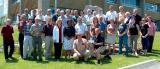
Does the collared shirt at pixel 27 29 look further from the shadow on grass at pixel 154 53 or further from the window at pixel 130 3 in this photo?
the window at pixel 130 3

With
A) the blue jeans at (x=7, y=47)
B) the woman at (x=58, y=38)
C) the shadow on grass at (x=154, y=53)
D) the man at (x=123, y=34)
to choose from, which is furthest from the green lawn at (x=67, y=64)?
the shadow on grass at (x=154, y=53)

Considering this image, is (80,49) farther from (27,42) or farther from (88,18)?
(88,18)

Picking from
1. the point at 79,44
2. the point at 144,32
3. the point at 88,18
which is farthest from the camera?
Answer: the point at 144,32

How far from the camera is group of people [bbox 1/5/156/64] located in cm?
1989

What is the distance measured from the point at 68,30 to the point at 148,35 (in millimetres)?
4881

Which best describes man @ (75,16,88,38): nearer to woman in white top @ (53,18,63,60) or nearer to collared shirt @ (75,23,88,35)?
collared shirt @ (75,23,88,35)

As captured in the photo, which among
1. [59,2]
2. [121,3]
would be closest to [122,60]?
[59,2]

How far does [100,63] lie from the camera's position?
19.5 m

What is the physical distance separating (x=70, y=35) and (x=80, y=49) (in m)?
1.09

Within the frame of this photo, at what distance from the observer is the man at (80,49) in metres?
19.7

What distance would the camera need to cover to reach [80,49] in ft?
65.1

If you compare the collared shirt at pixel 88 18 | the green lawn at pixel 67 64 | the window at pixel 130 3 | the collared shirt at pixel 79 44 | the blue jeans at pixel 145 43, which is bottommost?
the green lawn at pixel 67 64

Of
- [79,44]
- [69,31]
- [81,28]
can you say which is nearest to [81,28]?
[81,28]

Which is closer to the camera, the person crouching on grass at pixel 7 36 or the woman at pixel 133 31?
the person crouching on grass at pixel 7 36
